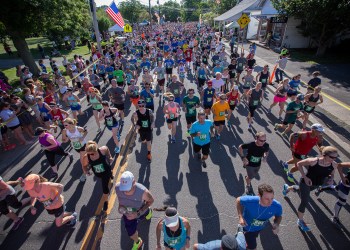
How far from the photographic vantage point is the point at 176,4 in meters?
127

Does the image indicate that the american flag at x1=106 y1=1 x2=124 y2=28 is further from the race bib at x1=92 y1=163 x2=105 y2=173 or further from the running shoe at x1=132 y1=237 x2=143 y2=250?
the running shoe at x1=132 y1=237 x2=143 y2=250

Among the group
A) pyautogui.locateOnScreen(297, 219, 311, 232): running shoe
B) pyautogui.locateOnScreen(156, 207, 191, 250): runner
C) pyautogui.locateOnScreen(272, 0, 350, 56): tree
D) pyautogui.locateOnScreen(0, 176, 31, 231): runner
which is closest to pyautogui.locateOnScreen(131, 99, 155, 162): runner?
pyautogui.locateOnScreen(0, 176, 31, 231): runner

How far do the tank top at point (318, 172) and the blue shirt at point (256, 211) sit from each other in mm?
1422

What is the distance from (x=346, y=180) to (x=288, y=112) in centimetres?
334

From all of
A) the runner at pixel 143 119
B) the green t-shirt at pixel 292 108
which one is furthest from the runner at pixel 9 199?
the green t-shirt at pixel 292 108

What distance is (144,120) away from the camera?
6422 mm

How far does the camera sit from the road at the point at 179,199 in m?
4.41

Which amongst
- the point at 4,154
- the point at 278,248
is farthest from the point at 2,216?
the point at 278,248

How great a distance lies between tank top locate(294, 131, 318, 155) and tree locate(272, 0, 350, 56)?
1711 cm

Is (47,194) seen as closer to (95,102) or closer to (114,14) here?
(95,102)

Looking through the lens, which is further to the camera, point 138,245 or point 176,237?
point 138,245

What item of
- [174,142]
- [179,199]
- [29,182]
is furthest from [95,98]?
[179,199]

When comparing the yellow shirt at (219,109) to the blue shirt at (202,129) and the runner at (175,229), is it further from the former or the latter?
the runner at (175,229)

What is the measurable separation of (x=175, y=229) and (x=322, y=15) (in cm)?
2228
